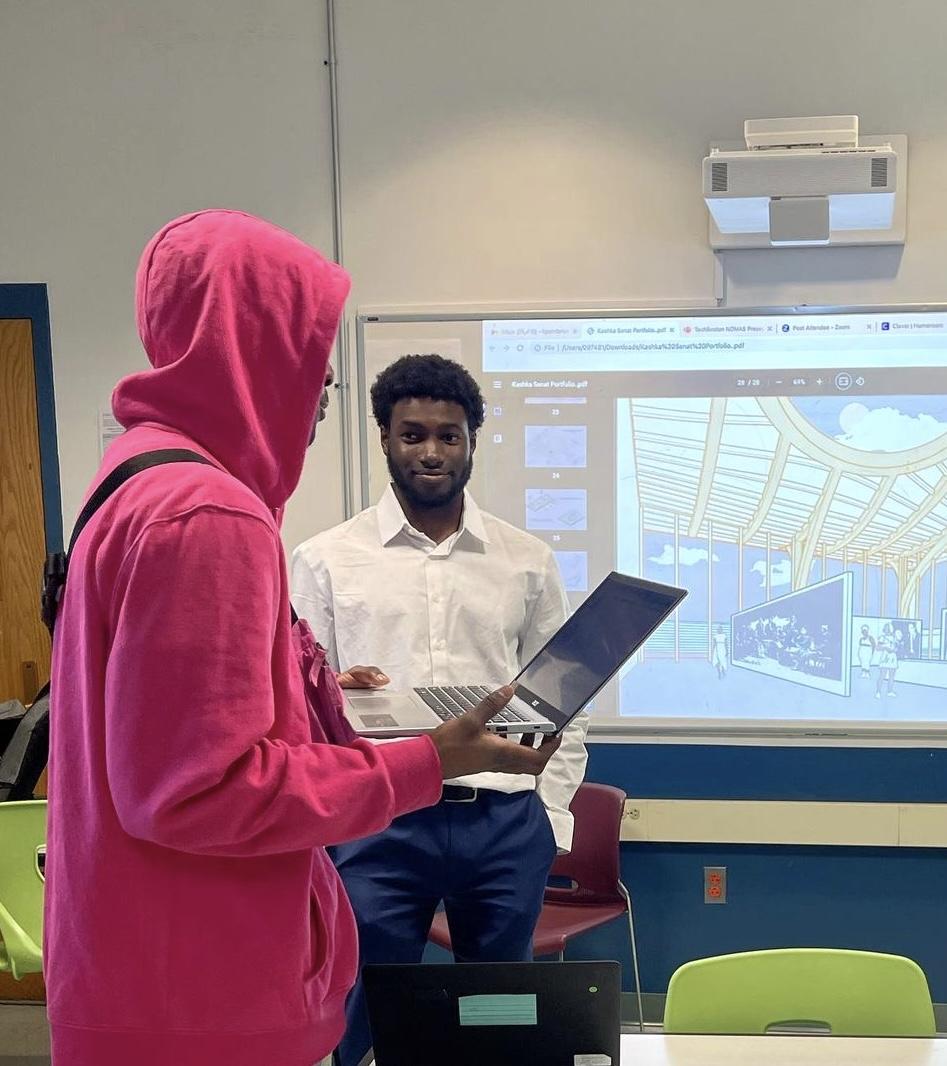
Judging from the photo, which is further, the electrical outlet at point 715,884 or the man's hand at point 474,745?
the electrical outlet at point 715,884

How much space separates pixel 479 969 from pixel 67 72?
9.54 feet

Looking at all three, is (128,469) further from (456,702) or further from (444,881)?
(444,881)

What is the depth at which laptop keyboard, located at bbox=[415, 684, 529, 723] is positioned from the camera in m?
1.35

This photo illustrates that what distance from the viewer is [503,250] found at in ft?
10.2

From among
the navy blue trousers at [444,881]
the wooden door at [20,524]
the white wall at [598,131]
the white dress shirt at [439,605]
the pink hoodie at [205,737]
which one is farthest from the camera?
the wooden door at [20,524]

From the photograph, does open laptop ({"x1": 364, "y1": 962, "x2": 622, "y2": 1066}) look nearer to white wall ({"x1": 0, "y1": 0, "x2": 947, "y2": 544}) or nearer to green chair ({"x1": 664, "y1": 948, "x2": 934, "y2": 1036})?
green chair ({"x1": 664, "y1": 948, "x2": 934, "y2": 1036})

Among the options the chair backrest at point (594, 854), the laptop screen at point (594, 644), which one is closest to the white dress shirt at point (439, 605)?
the laptop screen at point (594, 644)

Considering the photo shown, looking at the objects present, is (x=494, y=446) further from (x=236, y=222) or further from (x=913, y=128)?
(x=236, y=222)

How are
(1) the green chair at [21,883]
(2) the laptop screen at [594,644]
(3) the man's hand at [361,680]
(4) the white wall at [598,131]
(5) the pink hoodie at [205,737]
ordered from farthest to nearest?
(4) the white wall at [598,131] < (1) the green chair at [21,883] < (3) the man's hand at [361,680] < (2) the laptop screen at [594,644] < (5) the pink hoodie at [205,737]


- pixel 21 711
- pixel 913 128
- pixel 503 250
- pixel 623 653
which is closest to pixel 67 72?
pixel 503 250

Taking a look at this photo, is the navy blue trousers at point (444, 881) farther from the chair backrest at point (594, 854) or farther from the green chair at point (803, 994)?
the chair backrest at point (594, 854)

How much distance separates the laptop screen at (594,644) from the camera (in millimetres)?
1454

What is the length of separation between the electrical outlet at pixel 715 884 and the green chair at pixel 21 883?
181 cm

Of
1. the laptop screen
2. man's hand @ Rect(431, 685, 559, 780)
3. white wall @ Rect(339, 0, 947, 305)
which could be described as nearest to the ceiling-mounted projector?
white wall @ Rect(339, 0, 947, 305)
